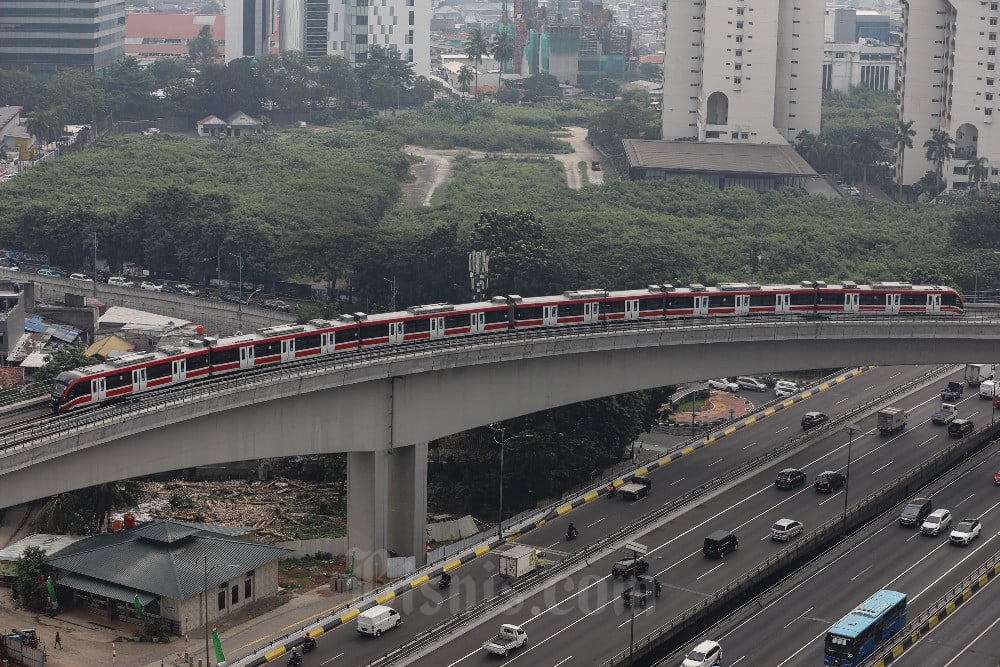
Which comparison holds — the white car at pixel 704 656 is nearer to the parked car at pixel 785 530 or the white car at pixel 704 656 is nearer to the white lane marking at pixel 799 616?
the white lane marking at pixel 799 616

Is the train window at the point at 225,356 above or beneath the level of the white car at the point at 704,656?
above

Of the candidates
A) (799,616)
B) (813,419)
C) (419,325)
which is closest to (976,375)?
(813,419)

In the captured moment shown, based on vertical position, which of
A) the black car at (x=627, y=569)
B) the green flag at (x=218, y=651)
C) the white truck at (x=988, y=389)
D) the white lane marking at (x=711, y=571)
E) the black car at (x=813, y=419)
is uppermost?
the white truck at (x=988, y=389)

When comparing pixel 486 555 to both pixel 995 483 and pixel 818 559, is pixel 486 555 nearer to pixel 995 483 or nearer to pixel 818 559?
pixel 818 559

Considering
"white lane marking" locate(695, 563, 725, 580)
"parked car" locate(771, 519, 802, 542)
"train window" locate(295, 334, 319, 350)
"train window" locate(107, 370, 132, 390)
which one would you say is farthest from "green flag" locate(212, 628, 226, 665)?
"parked car" locate(771, 519, 802, 542)

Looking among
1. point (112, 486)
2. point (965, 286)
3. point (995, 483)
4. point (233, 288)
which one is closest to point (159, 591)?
point (112, 486)

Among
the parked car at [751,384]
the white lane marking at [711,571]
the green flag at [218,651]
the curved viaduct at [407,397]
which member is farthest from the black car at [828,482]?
the green flag at [218,651]

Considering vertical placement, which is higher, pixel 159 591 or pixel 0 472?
pixel 0 472

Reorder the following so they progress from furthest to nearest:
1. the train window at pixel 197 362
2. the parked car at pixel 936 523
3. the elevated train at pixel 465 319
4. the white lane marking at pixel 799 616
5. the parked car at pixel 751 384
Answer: the parked car at pixel 751 384 < the parked car at pixel 936 523 < the train window at pixel 197 362 < the white lane marking at pixel 799 616 < the elevated train at pixel 465 319
